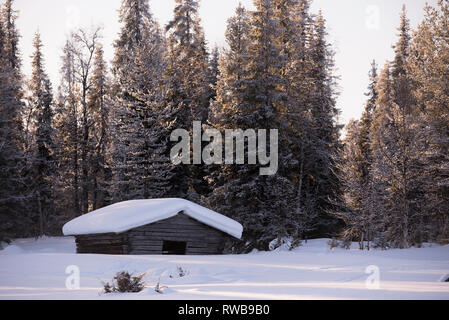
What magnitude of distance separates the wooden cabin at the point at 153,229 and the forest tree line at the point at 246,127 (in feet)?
17.8

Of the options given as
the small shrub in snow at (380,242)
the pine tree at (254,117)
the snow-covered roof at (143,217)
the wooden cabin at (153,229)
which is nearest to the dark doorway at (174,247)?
the wooden cabin at (153,229)

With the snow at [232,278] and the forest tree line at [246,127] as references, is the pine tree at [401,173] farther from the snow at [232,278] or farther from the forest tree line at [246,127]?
the snow at [232,278]

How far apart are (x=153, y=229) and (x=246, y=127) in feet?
31.9

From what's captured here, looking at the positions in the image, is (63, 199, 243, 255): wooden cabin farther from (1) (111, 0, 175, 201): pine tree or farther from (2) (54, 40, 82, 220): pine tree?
(2) (54, 40, 82, 220): pine tree

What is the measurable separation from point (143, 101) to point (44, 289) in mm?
26740

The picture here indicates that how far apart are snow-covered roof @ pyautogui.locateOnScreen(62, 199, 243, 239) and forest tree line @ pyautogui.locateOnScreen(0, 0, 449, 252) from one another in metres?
5.58

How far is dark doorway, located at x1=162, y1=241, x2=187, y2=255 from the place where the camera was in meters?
23.2

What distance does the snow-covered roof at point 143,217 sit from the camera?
20719mm

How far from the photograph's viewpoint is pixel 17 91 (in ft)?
129

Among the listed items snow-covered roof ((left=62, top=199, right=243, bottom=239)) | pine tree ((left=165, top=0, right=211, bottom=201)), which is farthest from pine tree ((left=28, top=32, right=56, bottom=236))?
snow-covered roof ((left=62, top=199, right=243, bottom=239))

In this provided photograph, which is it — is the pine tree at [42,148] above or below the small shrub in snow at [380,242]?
above

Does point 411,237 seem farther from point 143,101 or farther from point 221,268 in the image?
point 143,101

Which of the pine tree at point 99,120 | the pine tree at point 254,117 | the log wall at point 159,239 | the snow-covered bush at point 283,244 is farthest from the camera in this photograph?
the pine tree at point 99,120
